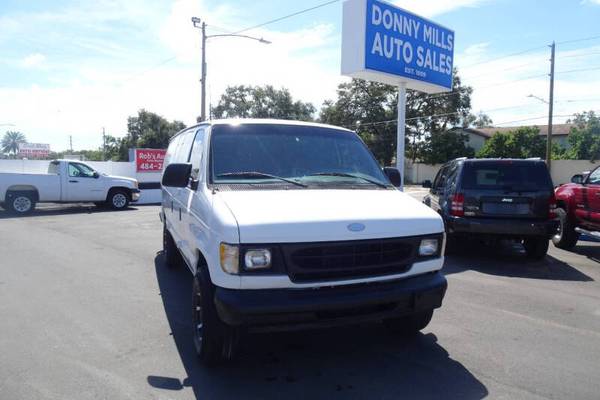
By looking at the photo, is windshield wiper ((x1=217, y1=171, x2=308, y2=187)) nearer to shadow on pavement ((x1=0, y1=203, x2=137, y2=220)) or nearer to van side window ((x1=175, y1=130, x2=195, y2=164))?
van side window ((x1=175, y1=130, x2=195, y2=164))

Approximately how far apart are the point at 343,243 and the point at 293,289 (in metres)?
0.49

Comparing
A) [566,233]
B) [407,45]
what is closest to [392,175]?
[566,233]

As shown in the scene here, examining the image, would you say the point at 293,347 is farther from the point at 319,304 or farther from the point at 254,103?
the point at 254,103

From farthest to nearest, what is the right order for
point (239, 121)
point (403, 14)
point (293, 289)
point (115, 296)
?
point (403, 14) → point (115, 296) → point (239, 121) → point (293, 289)

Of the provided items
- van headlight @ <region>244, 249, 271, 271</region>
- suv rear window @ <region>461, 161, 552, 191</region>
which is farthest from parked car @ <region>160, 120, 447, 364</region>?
suv rear window @ <region>461, 161, 552, 191</region>

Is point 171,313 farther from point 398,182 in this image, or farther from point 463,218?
point 463,218

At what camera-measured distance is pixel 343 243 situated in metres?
3.39

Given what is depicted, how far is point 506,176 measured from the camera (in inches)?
310

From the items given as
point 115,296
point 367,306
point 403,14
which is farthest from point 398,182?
point 403,14

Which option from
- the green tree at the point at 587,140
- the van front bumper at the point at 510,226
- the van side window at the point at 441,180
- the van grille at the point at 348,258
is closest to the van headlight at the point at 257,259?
the van grille at the point at 348,258

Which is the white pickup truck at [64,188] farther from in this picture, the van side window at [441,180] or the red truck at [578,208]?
the red truck at [578,208]

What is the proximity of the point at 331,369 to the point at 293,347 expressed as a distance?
537mm

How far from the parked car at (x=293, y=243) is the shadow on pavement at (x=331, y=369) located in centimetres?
21

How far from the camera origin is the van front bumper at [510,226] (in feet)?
24.7
